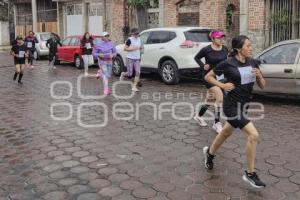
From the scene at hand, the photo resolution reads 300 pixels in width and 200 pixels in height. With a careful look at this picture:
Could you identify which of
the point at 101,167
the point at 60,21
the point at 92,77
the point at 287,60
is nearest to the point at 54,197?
the point at 101,167

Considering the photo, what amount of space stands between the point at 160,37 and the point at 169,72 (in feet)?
4.42

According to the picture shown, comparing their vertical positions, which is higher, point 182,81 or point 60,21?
point 60,21

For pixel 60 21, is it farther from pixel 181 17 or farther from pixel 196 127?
pixel 196 127

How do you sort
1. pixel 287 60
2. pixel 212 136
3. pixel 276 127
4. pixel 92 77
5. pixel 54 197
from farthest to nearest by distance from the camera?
pixel 92 77, pixel 287 60, pixel 276 127, pixel 212 136, pixel 54 197

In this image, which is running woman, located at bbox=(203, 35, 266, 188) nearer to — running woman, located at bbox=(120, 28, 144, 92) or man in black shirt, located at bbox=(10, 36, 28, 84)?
running woman, located at bbox=(120, 28, 144, 92)

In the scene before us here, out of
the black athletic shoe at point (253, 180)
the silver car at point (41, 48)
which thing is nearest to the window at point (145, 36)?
the black athletic shoe at point (253, 180)

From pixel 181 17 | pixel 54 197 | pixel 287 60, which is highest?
pixel 181 17

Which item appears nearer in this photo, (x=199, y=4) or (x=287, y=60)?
(x=287, y=60)

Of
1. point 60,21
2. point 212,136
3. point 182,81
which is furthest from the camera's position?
point 60,21

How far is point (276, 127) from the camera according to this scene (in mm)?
8133

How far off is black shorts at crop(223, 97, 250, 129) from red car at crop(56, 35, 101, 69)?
48.6 ft

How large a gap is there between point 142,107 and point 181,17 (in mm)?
Answer: 11499

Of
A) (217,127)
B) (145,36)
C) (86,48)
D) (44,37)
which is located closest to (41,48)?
(44,37)

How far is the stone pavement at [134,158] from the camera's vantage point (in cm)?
514
